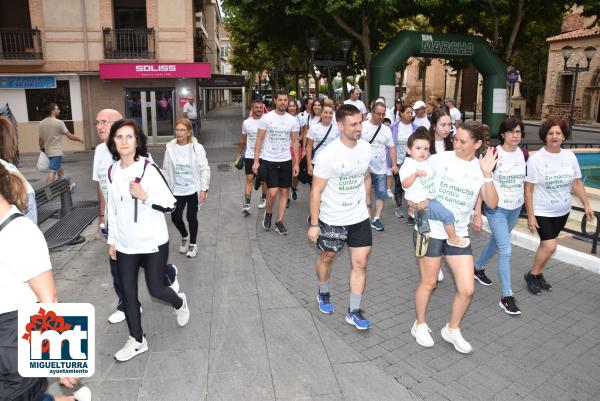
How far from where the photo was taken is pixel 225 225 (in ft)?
27.1

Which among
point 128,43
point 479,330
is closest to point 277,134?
point 479,330

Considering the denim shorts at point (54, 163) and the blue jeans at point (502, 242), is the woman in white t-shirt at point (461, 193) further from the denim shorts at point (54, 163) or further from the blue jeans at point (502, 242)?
the denim shorts at point (54, 163)

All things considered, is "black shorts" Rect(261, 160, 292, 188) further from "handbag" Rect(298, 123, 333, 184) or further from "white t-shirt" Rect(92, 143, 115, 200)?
"white t-shirt" Rect(92, 143, 115, 200)

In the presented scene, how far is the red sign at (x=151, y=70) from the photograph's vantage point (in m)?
18.8

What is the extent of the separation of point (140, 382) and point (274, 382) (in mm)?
1026

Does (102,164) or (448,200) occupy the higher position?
(102,164)

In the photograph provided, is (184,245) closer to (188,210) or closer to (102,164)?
(188,210)

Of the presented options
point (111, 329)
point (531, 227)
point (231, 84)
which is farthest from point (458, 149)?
point (231, 84)

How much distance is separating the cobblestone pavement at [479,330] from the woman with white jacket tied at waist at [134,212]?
1.77 meters

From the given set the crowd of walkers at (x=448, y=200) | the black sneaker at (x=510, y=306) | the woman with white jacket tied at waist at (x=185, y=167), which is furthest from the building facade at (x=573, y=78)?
the woman with white jacket tied at waist at (x=185, y=167)

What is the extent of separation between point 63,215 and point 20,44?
44.7 ft

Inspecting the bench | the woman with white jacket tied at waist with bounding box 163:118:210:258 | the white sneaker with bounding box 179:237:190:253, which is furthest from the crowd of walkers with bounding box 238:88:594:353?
the bench

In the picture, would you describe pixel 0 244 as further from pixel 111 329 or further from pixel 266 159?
pixel 266 159

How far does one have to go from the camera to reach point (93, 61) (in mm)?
19391
